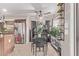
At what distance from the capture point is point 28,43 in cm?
169

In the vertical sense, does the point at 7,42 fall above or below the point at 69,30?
below

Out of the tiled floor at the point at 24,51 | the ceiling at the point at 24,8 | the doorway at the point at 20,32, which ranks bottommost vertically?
the tiled floor at the point at 24,51

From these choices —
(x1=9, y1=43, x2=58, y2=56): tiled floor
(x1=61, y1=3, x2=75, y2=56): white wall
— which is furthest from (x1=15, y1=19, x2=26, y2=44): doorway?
(x1=61, y1=3, x2=75, y2=56): white wall

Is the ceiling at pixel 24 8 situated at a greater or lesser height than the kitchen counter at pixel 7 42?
greater

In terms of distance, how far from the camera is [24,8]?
5.52ft

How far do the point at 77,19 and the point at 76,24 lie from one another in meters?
0.06

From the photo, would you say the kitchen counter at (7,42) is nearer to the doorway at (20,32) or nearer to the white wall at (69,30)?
the doorway at (20,32)

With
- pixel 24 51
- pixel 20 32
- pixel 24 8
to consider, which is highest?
pixel 24 8

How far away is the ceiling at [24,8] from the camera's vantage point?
66.0 inches

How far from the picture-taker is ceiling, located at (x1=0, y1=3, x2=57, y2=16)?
1.68 meters

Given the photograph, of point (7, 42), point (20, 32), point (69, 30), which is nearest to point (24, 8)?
point (20, 32)

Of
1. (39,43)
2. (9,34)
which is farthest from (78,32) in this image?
(9,34)

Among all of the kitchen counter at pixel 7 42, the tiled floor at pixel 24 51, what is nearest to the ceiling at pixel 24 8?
the kitchen counter at pixel 7 42

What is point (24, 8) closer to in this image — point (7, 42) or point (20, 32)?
point (20, 32)
